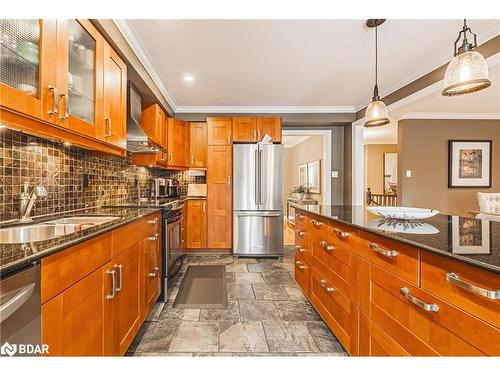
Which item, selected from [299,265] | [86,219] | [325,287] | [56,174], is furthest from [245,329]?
[56,174]

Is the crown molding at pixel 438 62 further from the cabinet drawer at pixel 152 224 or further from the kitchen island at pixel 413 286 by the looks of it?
the cabinet drawer at pixel 152 224

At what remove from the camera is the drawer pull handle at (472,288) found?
2.52 ft

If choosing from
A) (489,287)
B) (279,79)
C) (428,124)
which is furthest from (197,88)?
(428,124)

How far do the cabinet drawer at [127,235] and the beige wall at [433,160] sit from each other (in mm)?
4831

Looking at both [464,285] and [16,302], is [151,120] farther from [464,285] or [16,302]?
[464,285]

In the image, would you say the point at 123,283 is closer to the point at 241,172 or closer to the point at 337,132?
the point at 241,172

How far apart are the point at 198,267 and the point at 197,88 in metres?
2.57

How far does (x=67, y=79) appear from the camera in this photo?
4.73 feet

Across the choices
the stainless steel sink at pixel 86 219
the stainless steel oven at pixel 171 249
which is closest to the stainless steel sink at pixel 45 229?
the stainless steel sink at pixel 86 219

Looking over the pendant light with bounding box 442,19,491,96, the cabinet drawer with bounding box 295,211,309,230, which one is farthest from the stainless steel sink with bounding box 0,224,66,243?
the pendant light with bounding box 442,19,491,96

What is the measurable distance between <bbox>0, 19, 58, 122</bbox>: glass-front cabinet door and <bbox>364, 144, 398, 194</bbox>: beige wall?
945 centimetres

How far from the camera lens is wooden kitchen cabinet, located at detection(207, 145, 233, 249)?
447 cm

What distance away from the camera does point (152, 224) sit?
231 cm

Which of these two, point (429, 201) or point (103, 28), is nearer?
point (103, 28)
